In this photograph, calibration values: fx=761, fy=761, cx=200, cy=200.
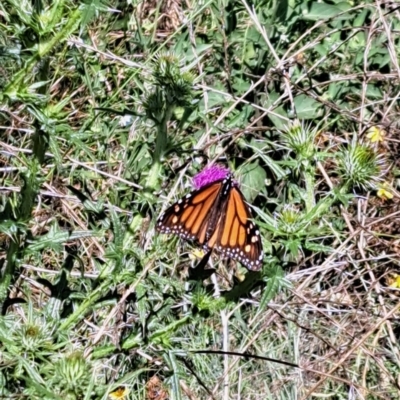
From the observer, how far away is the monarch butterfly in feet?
7.97

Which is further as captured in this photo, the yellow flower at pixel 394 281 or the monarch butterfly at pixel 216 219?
the yellow flower at pixel 394 281

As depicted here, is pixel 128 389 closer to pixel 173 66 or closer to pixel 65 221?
pixel 65 221

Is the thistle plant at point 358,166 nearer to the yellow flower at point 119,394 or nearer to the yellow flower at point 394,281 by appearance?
the yellow flower at point 119,394

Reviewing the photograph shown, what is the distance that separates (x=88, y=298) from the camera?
226cm

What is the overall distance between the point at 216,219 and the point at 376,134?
1.63 meters

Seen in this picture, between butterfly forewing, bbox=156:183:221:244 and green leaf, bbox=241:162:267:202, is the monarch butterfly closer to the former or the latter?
butterfly forewing, bbox=156:183:221:244

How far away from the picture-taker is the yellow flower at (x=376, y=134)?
379cm

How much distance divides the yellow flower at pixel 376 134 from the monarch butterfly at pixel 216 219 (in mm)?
1460

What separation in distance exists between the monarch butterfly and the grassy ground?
0.11 metres

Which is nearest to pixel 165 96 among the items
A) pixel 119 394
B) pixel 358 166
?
pixel 358 166

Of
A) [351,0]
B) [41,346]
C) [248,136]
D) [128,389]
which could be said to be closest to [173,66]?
[41,346]

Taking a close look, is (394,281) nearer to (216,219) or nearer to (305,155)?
(216,219)

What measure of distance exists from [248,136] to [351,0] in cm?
117

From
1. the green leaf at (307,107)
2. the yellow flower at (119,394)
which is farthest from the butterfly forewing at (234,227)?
the green leaf at (307,107)
